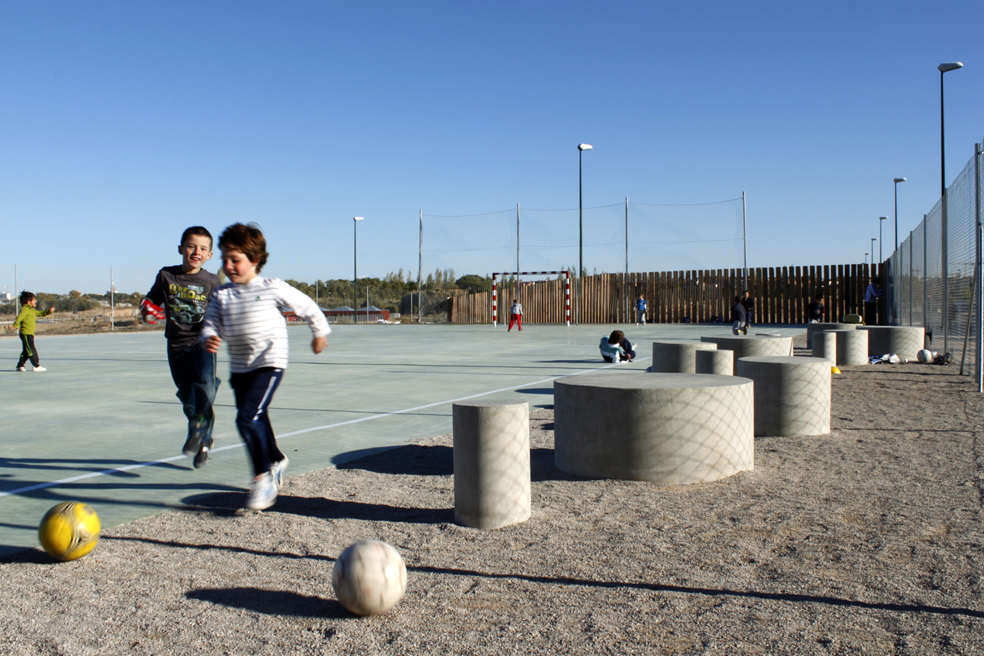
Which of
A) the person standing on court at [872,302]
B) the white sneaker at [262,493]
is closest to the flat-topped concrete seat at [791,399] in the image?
the white sneaker at [262,493]

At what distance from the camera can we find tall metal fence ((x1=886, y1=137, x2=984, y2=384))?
11.0m

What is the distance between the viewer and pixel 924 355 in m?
14.8

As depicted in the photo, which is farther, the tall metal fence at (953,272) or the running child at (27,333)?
the running child at (27,333)

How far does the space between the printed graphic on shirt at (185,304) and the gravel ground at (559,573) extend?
150 cm

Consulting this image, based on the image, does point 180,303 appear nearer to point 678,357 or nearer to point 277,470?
point 277,470

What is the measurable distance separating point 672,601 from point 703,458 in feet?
7.54

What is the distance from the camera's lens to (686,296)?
38.6 meters

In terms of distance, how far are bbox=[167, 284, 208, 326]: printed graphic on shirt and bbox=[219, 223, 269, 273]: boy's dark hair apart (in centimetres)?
123

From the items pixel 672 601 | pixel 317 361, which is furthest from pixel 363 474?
pixel 317 361

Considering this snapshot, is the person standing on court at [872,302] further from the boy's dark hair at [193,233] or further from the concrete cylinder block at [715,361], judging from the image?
the boy's dark hair at [193,233]

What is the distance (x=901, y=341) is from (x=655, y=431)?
41.2 ft

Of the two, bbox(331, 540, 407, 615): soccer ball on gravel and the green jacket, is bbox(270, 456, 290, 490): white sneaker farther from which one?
the green jacket

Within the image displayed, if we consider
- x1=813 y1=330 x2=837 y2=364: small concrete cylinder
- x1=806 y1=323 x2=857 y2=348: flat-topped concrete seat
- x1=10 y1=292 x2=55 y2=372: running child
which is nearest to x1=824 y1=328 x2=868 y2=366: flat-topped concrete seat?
x1=813 y1=330 x2=837 y2=364: small concrete cylinder

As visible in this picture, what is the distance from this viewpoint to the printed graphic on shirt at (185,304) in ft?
19.2
